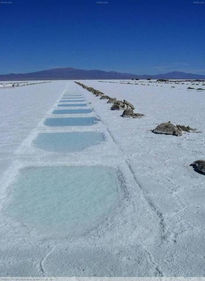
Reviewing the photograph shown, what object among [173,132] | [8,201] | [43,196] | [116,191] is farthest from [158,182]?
[173,132]

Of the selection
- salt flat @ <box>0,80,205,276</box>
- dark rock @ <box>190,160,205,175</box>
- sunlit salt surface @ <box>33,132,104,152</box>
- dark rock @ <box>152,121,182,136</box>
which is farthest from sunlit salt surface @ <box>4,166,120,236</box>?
dark rock @ <box>152,121,182,136</box>

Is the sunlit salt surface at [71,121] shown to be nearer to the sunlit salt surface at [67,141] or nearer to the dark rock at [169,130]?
the sunlit salt surface at [67,141]

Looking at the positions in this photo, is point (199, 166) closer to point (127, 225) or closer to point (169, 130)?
point (127, 225)

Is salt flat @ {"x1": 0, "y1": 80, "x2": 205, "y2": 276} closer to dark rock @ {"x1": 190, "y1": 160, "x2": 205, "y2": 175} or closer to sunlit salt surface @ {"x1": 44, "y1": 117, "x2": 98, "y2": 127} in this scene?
dark rock @ {"x1": 190, "y1": 160, "x2": 205, "y2": 175}

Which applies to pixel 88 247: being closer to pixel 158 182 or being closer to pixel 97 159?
pixel 158 182

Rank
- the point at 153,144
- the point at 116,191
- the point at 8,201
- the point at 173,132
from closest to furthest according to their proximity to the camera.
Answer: the point at 8,201 → the point at 116,191 → the point at 153,144 → the point at 173,132

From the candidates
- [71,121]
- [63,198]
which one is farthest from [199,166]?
[71,121]
